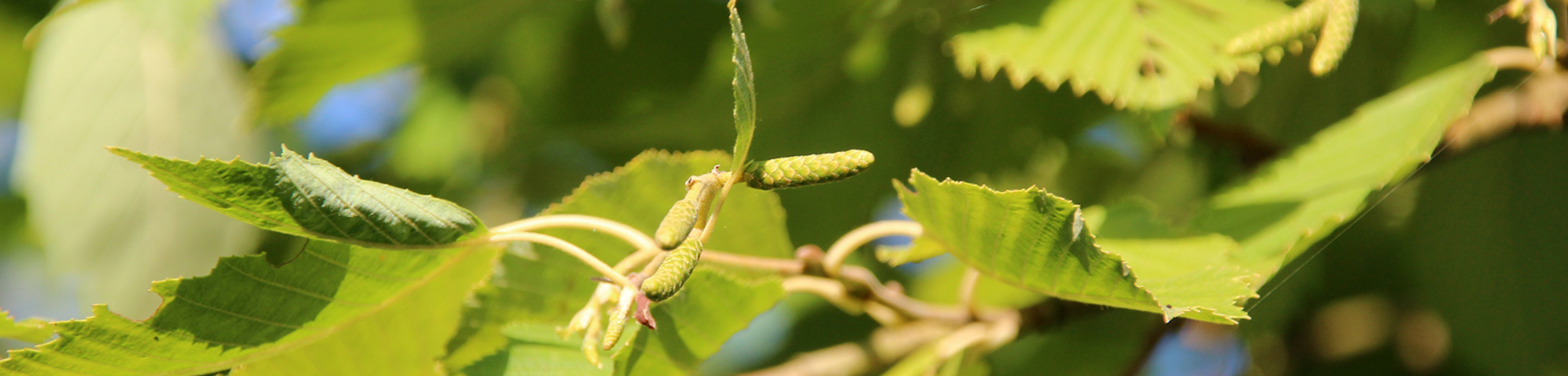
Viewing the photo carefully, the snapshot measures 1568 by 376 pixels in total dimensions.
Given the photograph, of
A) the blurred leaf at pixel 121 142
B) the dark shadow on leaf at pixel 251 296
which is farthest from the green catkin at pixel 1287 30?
the blurred leaf at pixel 121 142

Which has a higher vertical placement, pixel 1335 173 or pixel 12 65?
pixel 12 65

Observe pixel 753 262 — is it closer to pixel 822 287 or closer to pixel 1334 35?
pixel 822 287

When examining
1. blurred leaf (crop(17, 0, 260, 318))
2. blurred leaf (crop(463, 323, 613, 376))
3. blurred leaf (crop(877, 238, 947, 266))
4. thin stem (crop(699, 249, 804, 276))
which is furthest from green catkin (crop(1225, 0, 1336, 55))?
blurred leaf (crop(17, 0, 260, 318))

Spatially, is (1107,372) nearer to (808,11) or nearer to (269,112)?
(808,11)

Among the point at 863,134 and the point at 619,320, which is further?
the point at 863,134

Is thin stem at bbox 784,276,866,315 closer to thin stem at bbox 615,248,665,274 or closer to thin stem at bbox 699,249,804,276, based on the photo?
thin stem at bbox 699,249,804,276

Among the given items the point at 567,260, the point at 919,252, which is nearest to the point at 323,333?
the point at 567,260
